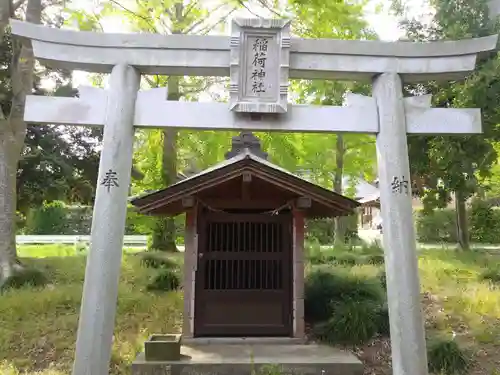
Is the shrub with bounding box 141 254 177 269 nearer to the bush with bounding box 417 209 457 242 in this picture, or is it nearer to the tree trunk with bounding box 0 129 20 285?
the tree trunk with bounding box 0 129 20 285

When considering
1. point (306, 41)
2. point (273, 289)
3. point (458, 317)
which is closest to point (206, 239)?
point (273, 289)

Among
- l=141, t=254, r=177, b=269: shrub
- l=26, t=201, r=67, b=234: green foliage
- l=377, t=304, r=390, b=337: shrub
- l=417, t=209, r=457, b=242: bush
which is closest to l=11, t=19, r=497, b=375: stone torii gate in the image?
l=377, t=304, r=390, b=337: shrub

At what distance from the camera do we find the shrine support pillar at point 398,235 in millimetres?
5008

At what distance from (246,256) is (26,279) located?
6.26 metres

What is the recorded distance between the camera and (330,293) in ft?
32.6

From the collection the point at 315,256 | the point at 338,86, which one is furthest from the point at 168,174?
the point at 338,86

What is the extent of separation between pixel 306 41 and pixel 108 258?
3.37 meters

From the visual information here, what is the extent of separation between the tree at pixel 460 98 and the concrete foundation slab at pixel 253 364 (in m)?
5.78

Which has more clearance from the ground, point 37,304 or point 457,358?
point 37,304

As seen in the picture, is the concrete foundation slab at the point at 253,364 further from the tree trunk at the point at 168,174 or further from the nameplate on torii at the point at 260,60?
the tree trunk at the point at 168,174

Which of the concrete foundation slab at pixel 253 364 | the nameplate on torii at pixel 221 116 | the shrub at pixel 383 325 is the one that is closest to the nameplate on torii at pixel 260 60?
the nameplate on torii at pixel 221 116

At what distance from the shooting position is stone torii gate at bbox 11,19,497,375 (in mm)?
5070

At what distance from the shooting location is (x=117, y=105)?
523 centimetres

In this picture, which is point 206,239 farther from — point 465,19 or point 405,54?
point 465,19
